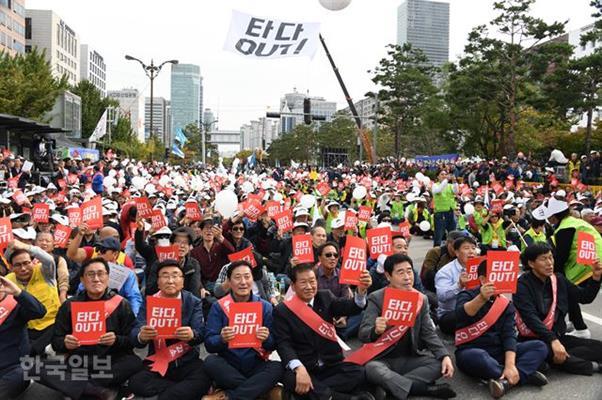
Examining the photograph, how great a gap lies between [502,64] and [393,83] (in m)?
10.6

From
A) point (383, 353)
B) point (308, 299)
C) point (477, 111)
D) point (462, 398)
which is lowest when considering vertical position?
point (462, 398)

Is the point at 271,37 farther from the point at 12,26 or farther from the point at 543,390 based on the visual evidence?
the point at 12,26

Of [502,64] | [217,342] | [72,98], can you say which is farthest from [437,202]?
[72,98]

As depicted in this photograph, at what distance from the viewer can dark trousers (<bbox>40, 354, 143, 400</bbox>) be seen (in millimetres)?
4785

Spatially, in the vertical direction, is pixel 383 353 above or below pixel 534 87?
below

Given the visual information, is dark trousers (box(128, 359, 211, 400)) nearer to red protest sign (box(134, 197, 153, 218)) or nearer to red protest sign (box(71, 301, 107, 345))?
red protest sign (box(71, 301, 107, 345))

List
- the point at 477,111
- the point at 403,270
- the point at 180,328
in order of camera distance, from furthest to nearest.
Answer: the point at 477,111 → the point at 403,270 → the point at 180,328

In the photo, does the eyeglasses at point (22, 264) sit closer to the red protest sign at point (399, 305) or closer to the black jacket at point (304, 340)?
the black jacket at point (304, 340)

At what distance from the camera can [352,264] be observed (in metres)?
5.44

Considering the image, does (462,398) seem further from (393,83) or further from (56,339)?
(393,83)

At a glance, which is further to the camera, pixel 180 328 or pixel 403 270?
pixel 403 270

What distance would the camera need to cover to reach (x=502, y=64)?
31.6 m

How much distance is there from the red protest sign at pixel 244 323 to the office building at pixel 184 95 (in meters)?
109

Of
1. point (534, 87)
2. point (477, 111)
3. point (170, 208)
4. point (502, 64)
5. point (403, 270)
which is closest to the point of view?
point (403, 270)
